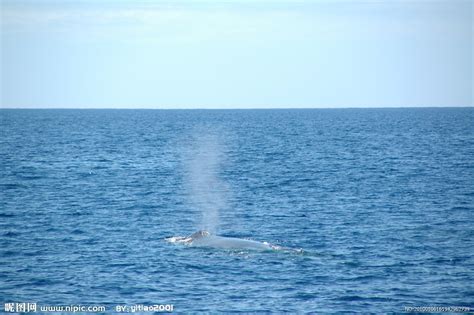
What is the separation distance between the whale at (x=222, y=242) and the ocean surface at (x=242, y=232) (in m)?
0.91

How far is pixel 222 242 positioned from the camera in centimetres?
4553

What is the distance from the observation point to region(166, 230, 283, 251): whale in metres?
44.4

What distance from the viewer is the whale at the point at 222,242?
44.4 metres

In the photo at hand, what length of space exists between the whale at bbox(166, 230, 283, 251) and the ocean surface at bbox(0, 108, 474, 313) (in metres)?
0.91

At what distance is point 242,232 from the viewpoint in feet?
171

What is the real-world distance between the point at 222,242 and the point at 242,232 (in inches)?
260

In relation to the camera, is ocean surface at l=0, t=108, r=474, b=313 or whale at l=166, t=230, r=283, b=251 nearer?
ocean surface at l=0, t=108, r=474, b=313

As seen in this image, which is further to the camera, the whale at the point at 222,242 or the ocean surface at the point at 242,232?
the whale at the point at 222,242

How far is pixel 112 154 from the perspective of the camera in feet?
396

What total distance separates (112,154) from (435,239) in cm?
7955

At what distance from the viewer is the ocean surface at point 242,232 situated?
3575 cm

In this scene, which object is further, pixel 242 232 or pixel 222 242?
pixel 242 232

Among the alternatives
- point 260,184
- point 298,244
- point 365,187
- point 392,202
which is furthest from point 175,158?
point 298,244

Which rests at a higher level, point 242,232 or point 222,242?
point 222,242
